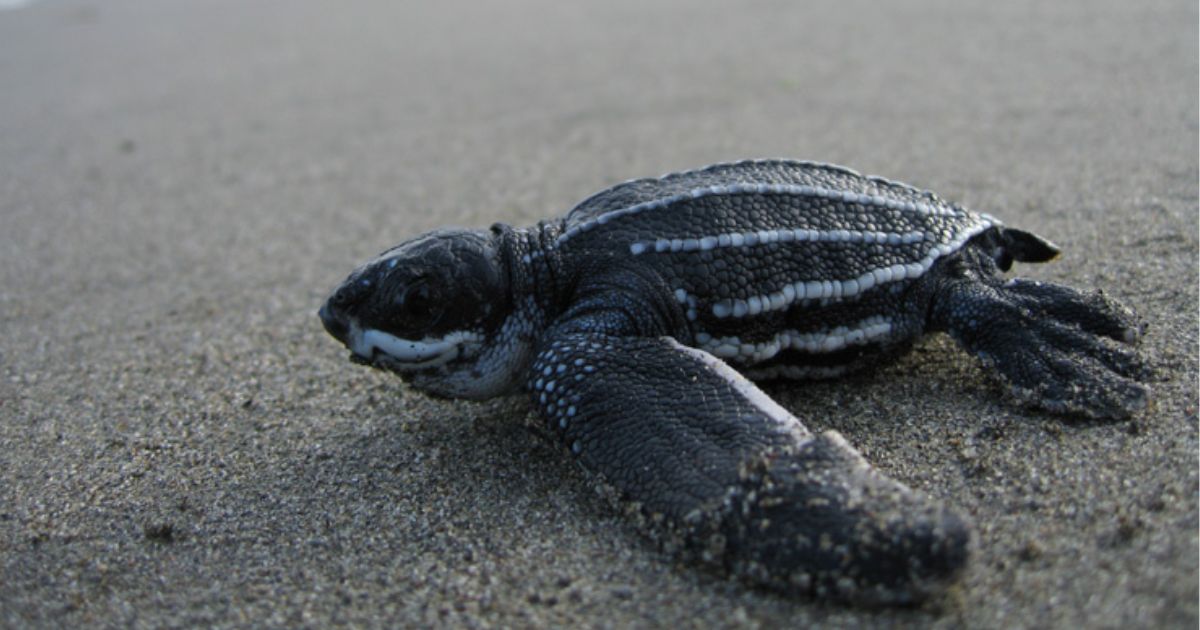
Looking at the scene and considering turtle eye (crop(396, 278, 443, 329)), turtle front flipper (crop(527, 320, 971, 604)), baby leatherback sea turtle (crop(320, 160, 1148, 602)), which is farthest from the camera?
turtle eye (crop(396, 278, 443, 329))

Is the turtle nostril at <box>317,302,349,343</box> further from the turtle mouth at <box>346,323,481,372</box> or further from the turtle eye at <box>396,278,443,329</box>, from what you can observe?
the turtle eye at <box>396,278,443,329</box>

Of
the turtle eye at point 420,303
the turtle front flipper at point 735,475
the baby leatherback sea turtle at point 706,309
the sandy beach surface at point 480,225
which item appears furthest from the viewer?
the turtle eye at point 420,303

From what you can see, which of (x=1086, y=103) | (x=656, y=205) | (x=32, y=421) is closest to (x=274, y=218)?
(x=32, y=421)

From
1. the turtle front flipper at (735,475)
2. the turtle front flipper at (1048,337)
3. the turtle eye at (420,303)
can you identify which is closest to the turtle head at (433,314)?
the turtle eye at (420,303)

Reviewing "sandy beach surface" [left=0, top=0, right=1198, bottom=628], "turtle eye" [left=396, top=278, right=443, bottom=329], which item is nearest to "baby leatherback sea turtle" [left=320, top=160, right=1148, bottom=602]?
"turtle eye" [left=396, top=278, right=443, bottom=329]

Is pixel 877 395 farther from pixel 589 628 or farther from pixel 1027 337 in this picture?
pixel 589 628

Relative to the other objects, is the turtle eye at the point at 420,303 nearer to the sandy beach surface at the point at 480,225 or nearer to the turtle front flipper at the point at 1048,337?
the sandy beach surface at the point at 480,225

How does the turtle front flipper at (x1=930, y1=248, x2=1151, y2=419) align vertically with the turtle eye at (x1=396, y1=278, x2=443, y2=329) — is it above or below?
below

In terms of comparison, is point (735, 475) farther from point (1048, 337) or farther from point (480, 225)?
point (480, 225)
